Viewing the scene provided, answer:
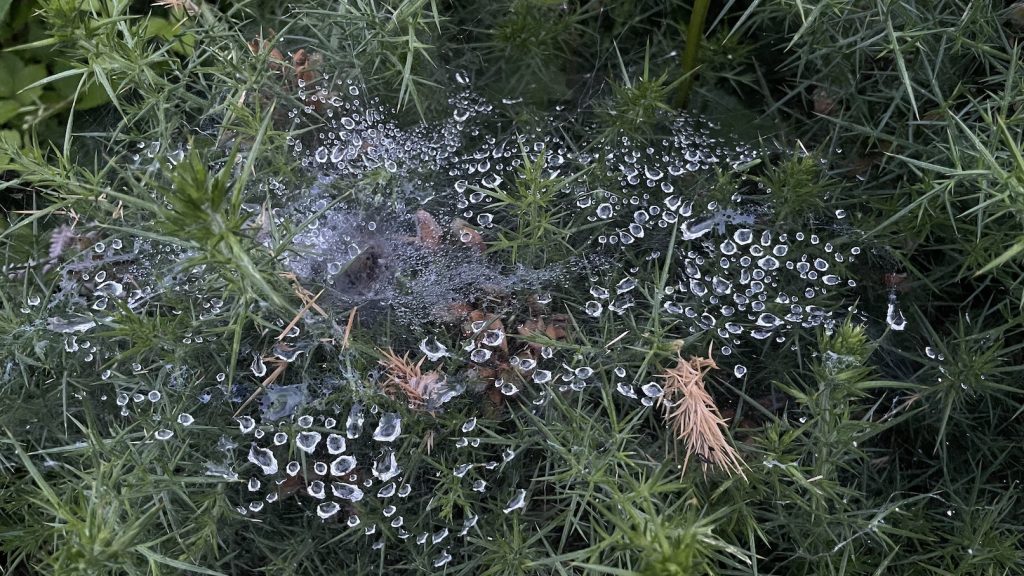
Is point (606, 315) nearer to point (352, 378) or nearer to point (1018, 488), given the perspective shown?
point (352, 378)

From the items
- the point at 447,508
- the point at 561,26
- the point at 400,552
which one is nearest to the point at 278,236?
the point at 447,508

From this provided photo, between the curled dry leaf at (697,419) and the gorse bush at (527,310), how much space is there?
1 centimetres

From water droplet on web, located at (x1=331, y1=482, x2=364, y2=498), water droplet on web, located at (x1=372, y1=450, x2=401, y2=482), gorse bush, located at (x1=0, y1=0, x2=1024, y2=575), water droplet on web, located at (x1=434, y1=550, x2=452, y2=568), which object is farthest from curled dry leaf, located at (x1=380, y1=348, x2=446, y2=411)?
water droplet on web, located at (x1=434, y1=550, x2=452, y2=568)

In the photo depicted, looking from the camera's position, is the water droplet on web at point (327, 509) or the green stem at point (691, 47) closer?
the water droplet on web at point (327, 509)

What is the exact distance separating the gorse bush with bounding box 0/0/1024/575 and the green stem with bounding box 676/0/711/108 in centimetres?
1

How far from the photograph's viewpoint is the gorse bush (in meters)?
1.75

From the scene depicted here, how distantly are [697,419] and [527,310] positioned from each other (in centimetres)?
60

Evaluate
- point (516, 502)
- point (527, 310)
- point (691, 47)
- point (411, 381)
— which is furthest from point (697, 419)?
point (691, 47)

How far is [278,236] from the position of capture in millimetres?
1744

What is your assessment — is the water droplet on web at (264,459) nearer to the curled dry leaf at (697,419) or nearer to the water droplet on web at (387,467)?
the water droplet on web at (387,467)

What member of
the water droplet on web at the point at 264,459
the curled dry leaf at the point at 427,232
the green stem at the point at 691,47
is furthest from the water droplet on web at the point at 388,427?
the green stem at the point at 691,47

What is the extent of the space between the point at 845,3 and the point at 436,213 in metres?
1.29

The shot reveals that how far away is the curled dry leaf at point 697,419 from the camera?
1.68m

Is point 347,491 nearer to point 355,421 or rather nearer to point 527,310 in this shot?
point 355,421
